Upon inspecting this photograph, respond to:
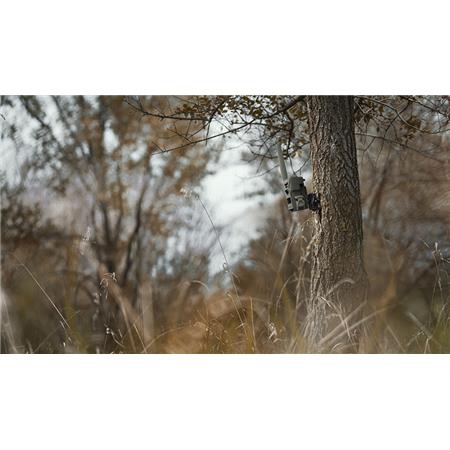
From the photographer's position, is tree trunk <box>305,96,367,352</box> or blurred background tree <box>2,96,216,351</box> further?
blurred background tree <box>2,96,216,351</box>

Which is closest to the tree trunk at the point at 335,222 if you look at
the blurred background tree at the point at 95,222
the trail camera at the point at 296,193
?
the trail camera at the point at 296,193

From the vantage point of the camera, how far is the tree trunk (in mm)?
3363

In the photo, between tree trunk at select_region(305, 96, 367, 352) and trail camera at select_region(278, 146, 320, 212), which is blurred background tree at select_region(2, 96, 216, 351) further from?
tree trunk at select_region(305, 96, 367, 352)

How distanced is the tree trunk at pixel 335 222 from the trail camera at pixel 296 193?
65 millimetres

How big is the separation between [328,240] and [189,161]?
0.80 meters

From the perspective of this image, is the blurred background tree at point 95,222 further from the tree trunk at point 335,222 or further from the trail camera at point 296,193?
the tree trunk at point 335,222

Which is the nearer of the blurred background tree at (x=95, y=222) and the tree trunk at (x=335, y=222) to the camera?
the tree trunk at (x=335, y=222)

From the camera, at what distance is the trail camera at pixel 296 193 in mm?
3457

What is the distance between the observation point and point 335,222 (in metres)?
3.38

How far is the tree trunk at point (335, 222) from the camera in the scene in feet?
11.0

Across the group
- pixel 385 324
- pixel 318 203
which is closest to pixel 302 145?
pixel 318 203

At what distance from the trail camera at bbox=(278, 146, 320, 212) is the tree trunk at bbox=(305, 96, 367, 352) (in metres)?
0.06

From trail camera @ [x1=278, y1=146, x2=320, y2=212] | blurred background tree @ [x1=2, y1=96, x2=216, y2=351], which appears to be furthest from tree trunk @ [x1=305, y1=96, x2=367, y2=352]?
blurred background tree @ [x1=2, y1=96, x2=216, y2=351]
